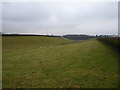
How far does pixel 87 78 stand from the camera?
727cm

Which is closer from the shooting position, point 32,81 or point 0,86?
point 0,86

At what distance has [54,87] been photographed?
5.95 m

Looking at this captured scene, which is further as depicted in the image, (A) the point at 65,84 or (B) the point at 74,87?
(A) the point at 65,84

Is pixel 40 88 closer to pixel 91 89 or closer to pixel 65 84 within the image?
pixel 65 84

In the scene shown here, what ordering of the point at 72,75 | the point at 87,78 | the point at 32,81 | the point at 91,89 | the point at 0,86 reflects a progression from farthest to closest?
the point at 72,75
the point at 87,78
the point at 32,81
the point at 0,86
the point at 91,89

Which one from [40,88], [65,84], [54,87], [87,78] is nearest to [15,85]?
[40,88]

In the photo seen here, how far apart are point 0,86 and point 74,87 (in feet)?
10.5

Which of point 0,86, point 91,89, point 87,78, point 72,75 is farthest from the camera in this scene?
point 72,75

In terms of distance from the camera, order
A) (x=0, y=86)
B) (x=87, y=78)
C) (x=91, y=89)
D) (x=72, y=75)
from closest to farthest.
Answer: (x=91, y=89)
(x=0, y=86)
(x=87, y=78)
(x=72, y=75)

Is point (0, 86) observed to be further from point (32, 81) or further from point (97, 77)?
point (97, 77)

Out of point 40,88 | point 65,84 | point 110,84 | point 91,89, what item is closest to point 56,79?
point 65,84

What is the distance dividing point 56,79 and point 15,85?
198 centimetres

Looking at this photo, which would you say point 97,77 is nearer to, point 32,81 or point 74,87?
point 74,87

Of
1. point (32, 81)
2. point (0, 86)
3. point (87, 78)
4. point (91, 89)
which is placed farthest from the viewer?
point (87, 78)
